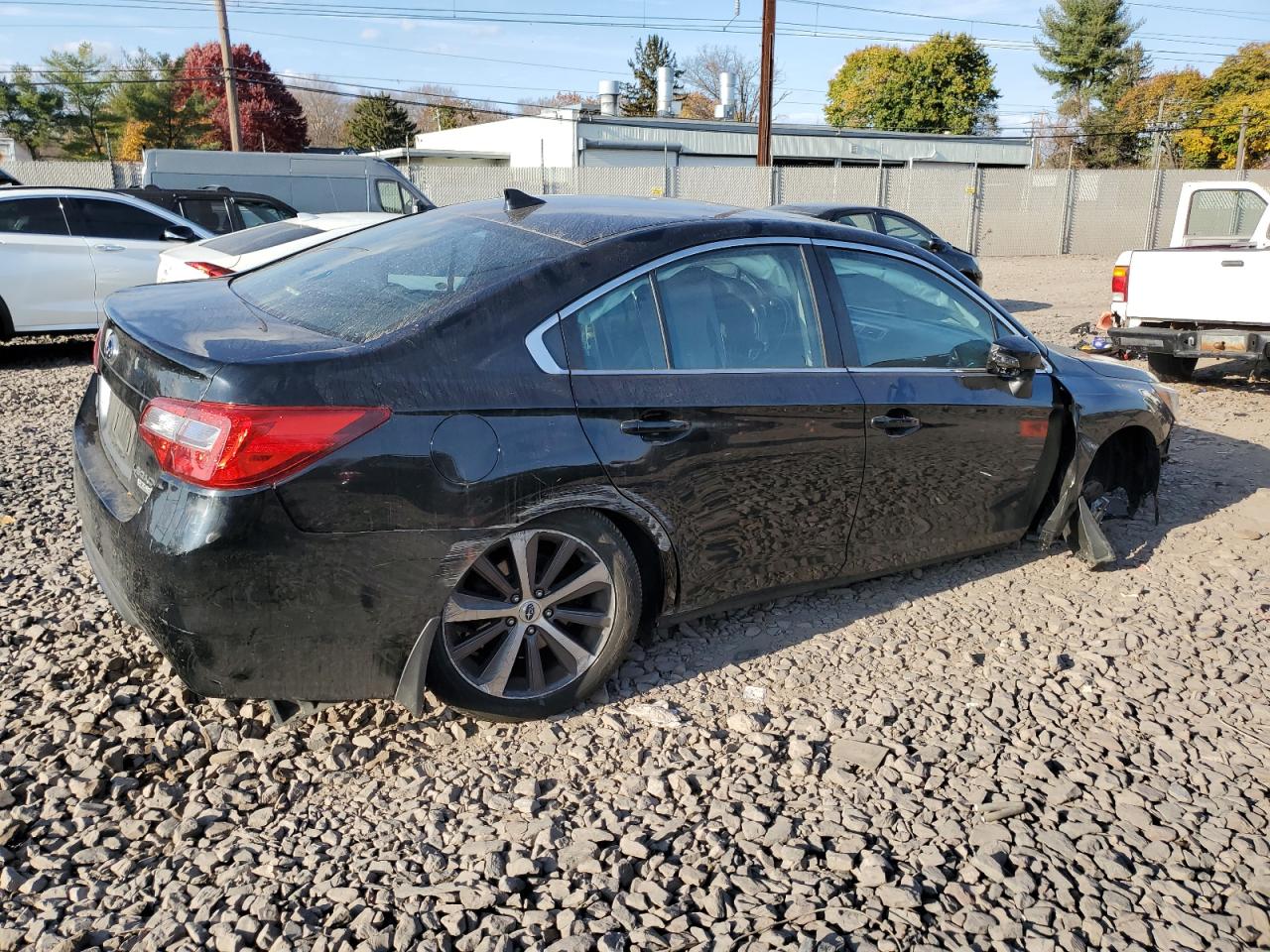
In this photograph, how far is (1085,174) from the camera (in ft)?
94.6

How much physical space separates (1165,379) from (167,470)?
9.58 metres

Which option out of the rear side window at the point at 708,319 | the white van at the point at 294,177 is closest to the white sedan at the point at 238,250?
the rear side window at the point at 708,319

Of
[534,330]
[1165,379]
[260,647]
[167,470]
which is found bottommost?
[1165,379]

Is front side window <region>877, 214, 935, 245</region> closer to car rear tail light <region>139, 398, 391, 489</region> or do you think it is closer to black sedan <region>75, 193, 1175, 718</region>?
black sedan <region>75, 193, 1175, 718</region>

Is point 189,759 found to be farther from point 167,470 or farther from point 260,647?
point 167,470

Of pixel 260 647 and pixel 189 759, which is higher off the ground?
pixel 260 647

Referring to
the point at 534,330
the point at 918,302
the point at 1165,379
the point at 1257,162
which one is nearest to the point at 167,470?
the point at 534,330

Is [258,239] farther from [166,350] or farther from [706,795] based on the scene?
[706,795]

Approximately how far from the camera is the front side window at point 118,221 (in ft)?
32.2

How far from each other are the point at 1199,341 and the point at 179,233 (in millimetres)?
9752

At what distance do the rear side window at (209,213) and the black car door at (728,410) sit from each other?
9.63 m

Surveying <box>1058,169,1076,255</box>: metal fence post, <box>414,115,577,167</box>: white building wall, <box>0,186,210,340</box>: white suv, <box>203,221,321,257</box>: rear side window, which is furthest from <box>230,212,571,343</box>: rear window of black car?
<box>414,115,577,167</box>: white building wall

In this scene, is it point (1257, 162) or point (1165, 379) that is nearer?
point (1165, 379)

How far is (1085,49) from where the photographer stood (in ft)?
210
